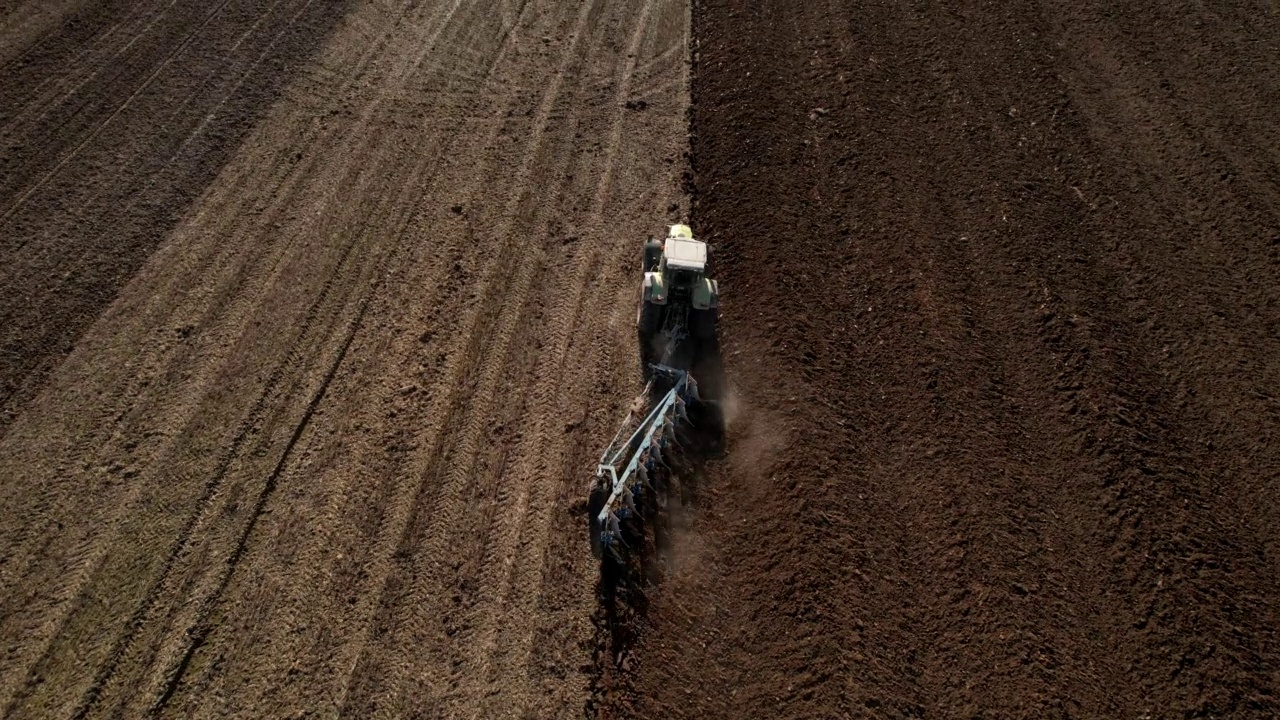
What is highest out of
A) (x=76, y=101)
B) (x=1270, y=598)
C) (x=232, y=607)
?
(x=76, y=101)

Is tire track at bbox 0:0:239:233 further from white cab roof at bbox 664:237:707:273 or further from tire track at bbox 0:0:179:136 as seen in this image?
white cab roof at bbox 664:237:707:273

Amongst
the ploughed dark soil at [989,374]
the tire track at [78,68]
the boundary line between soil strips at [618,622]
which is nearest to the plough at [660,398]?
the boundary line between soil strips at [618,622]

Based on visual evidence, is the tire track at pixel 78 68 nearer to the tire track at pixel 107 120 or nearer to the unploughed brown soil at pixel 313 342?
the unploughed brown soil at pixel 313 342

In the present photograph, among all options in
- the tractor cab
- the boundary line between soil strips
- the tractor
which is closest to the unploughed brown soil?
the boundary line between soil strips

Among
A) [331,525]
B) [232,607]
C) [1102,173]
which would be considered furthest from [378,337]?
[1102,173]

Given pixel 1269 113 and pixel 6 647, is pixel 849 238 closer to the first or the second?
pixel 1269 113

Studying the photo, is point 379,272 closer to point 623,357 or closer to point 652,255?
point 623,357
